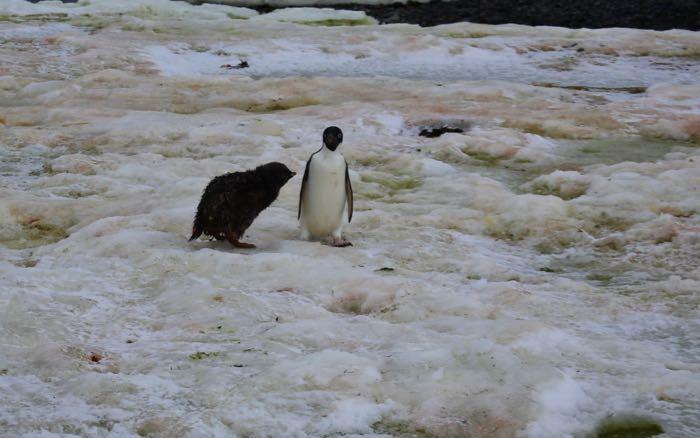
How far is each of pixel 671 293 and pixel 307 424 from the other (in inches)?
116

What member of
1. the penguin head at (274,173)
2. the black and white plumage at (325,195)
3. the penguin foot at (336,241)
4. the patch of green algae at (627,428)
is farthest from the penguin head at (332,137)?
the patch of green algae at (627,428)

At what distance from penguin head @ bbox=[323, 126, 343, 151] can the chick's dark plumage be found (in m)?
0.46

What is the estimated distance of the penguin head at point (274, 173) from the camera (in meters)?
6.46

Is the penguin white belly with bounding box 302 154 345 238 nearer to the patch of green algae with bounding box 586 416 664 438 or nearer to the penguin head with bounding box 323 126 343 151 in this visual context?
the penguin head with bounding box 323 126 343 151

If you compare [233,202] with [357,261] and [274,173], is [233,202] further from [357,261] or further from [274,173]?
[357,261]

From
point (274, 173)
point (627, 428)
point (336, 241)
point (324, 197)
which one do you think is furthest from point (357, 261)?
point (627, 428)

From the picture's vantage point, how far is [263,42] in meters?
16.7

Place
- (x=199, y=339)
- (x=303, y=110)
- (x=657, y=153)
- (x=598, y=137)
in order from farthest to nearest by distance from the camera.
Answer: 1. (x=303, y=110)
2. (x=598, y=137)
3. (x=657, y=153)
4. (x=199, y=339)

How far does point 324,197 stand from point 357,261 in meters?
0.77

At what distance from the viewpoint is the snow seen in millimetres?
4043

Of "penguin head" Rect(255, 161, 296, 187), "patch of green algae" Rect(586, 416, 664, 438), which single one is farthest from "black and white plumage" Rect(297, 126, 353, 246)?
"patch of green algae" Rect(586, 416, 664, 438)

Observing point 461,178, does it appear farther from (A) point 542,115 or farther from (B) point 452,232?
(A) point 542,115

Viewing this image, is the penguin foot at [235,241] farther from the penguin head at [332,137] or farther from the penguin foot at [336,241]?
the penguin head at [332,137]

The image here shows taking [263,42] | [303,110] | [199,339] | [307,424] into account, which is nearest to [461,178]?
[303,110]
